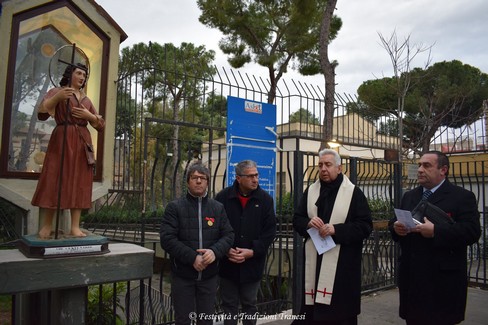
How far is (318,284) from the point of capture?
314 cm

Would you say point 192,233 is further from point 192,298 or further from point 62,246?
point 62,246

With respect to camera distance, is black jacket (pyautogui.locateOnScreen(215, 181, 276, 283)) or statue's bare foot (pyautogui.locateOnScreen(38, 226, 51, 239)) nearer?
statue's bare foot (pyautogui.locateOnScreen(38, 226, 51, 239))

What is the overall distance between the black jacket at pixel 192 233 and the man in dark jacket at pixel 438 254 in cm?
143

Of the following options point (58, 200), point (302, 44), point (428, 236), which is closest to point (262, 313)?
point (428, 236)

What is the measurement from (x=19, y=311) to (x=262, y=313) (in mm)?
2575

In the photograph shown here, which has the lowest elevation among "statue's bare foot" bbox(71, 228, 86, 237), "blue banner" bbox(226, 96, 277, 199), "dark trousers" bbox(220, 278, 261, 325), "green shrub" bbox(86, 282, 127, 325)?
"green shrub" bbox(86, 282, 127, 325)

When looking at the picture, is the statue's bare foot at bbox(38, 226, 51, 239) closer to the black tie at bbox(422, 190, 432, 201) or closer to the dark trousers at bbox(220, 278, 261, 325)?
the dark trousers at bbox(220, 278, 261, 325)

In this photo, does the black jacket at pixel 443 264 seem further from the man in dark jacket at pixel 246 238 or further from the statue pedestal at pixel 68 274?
the statue pedestal at pixel 68 274

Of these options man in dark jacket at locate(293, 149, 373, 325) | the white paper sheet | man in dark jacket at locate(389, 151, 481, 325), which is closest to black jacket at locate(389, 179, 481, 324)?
man in dark jacket at locate(389, 151, 481, 325)

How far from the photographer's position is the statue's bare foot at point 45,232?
260 cm

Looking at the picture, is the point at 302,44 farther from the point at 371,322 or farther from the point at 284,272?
the point at 371,322

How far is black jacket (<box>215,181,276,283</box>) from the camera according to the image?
3.26 m

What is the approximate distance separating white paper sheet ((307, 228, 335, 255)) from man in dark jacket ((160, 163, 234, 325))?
71 centimetres

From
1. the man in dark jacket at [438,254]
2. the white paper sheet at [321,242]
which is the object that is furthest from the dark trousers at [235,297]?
the man in dark jacket at [438,254]
